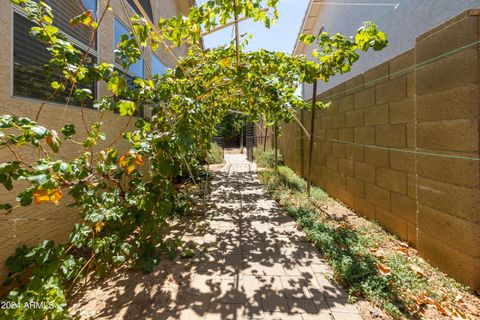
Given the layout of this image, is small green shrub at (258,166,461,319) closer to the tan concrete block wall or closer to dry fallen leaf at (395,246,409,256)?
dry fallen leaf at (395,246,409,256)

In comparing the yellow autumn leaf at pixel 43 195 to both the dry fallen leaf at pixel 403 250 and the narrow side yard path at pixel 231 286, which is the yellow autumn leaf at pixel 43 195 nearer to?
the narrow side yard path at pixel 231 286

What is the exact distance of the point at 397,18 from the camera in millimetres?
4012

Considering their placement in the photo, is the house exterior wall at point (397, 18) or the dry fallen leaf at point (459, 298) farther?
the house exterior wall at point (397, 18)

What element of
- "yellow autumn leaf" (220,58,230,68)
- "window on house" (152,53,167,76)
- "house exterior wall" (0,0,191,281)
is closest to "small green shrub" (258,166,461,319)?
"yellow autumn leaf" (220,58,230,68)

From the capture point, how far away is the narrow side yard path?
1.82 meters

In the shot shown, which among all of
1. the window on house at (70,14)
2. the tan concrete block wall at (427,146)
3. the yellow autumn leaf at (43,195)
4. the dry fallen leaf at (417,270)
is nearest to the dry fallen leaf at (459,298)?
the tan concrete block wall at (427,146)

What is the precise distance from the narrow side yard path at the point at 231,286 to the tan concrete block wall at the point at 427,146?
42.3 inches

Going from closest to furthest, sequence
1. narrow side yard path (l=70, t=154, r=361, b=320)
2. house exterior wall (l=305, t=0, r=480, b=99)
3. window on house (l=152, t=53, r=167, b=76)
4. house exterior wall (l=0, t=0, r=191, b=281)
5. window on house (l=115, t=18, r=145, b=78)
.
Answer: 1. narrow side yard path (l=70, t=154, r=361, b=320)
2. house exterior wall (l=0, t=0, r=191, b=281)
3. house exterior wall (l=305, t=0, r=480, b=99)
4. window on house (l=115, t=18, r=145, b=78)
5. window on house (l=152, t=53, r=167, b=76)

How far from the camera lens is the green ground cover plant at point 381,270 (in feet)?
5.88

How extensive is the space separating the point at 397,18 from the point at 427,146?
9.65ft

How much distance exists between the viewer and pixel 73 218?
2980 mm

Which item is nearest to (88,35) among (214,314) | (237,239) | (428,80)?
(237,239)

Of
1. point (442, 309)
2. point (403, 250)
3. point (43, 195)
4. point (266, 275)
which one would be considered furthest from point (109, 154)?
point (403, 250)

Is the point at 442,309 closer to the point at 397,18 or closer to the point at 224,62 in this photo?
the point at 224,62
